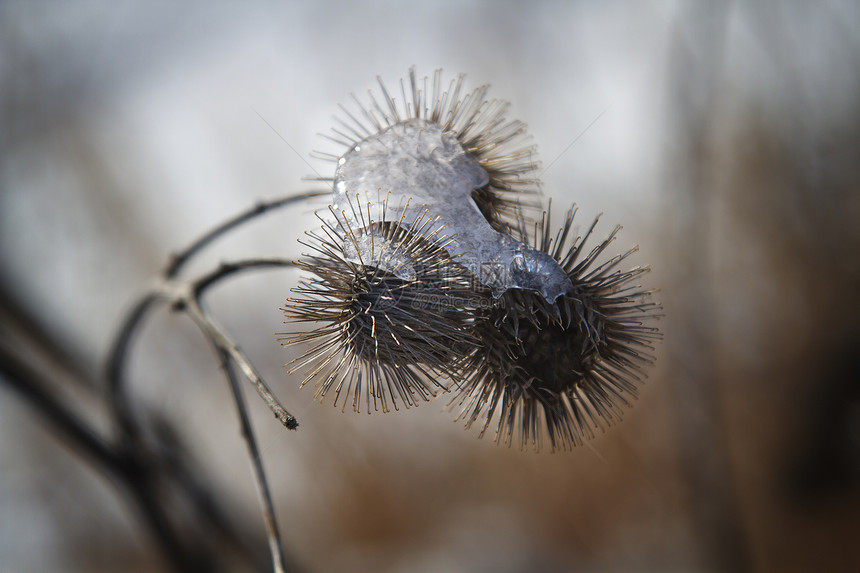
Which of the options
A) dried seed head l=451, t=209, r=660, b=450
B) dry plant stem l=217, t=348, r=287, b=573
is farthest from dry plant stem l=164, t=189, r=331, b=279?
dried seed head l=451, t=209, r=660, b=450

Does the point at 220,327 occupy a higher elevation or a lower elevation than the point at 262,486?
higher

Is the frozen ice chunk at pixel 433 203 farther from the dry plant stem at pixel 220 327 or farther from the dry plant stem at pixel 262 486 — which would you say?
the dry plant stem at pixel 262 486

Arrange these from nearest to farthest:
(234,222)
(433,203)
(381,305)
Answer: (381,305)
(433,203)
(234,222)

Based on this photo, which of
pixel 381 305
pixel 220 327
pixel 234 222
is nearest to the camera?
pixel 381 305

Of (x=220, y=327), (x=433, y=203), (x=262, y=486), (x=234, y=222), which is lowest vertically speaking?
(x=262, y=486)

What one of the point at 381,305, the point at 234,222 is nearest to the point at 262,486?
the point at 381,305

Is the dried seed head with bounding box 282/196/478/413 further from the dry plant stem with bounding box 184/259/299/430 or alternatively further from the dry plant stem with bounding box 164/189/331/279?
the dry plant stem with bounding box 164/189/331/279

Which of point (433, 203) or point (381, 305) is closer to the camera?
point (381, 305)

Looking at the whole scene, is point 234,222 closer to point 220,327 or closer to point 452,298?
point 220,327
